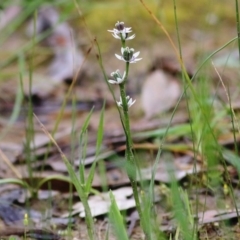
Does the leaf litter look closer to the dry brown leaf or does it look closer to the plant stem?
the dry brown leaf

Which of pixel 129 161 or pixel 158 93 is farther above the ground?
pixel 158 93

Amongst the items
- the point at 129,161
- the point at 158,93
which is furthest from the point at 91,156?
the point at 129,161

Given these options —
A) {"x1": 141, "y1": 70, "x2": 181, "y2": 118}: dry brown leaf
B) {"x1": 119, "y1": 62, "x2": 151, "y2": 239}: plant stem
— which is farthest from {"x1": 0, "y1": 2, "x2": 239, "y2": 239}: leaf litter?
{"x1": 119, "y1": 62, "x2": 151, "y2": 239}: plant stem

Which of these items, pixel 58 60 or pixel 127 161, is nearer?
pixel 127 161

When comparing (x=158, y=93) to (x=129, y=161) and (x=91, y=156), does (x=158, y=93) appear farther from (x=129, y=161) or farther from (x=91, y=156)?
(x=129, y=161)

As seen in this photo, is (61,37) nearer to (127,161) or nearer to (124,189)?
(124,189)

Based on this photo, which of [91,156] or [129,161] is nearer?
[129,161]

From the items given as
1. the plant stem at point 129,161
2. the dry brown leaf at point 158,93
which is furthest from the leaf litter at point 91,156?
the plant stem at point 129,161

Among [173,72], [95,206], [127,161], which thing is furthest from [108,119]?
[127,161]
